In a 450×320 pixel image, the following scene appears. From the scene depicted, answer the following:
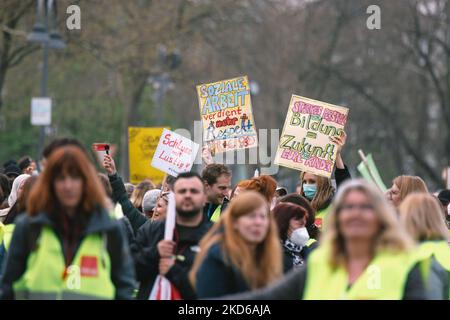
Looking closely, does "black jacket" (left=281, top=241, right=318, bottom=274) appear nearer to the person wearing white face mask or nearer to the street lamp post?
the person wearing white face mask

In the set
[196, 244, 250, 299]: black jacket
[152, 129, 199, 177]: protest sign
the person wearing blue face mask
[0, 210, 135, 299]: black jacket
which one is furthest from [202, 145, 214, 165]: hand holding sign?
[0, 210, 135, 299]: black jacket

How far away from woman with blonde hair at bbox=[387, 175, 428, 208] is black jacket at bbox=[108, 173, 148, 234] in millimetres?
1938

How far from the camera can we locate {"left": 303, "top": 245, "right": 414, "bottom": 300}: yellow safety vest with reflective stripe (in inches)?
204

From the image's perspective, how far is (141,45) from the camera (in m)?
26.3

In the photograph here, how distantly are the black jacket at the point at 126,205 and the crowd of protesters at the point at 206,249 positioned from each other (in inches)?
71.6

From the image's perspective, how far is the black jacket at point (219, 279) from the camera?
235 inches

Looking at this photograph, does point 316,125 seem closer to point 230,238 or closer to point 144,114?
point 230,238

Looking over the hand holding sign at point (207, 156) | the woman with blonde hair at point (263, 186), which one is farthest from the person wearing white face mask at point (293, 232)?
the hand holding sign at point (207, 156)

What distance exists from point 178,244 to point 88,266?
56.4 inches

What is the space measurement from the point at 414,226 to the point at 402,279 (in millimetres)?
1181

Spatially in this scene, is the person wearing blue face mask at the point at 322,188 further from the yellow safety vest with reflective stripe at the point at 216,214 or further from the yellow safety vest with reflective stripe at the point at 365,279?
the yellow safety vest with reflective stripe at the point at 365,279

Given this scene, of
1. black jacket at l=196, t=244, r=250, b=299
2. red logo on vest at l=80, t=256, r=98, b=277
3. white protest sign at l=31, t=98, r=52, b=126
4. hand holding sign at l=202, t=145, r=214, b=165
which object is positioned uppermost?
white protest sign at l=31, t=98, r=52, b=126

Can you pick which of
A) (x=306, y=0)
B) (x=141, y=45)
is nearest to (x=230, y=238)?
(x=141, y=45)

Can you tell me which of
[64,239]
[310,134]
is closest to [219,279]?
[64,239]
